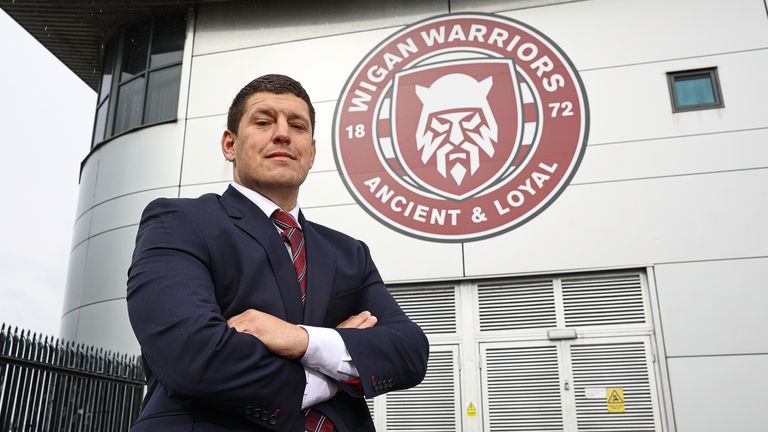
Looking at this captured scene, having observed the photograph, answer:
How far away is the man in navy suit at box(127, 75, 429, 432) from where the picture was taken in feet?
4.19

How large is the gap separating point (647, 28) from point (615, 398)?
444 cm

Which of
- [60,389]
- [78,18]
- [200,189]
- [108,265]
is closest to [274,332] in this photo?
[60,389]

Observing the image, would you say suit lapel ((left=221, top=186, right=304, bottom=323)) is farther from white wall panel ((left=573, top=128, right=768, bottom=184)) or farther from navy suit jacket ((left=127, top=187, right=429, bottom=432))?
white wall panel ((left=573, top=128, right=768, bottom=184))

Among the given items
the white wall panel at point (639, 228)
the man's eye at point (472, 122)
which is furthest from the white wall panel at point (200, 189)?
the white wall panel at point (639, 228)

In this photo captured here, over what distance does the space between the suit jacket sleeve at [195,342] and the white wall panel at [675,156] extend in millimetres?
6364

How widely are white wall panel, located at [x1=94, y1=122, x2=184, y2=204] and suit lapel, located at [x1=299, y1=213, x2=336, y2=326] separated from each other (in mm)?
7278

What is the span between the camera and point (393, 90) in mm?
7910

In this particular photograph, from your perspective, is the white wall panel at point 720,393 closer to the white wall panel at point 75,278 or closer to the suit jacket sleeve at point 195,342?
the suit jacket sleeve at point 195,342

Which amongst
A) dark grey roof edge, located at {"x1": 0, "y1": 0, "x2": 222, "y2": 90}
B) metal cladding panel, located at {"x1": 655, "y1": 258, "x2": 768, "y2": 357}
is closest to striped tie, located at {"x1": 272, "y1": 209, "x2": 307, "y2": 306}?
metal cladding panel, located at {"x1": 655, "y1": 258, "x2": 768, "y2": 357}

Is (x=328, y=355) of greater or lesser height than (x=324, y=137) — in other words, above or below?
below

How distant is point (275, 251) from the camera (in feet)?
4.85

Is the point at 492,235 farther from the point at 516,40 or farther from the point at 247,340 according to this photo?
the point at 247,340

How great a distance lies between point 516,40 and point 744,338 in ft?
14.3

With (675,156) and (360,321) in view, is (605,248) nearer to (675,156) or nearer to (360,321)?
(675,156)
